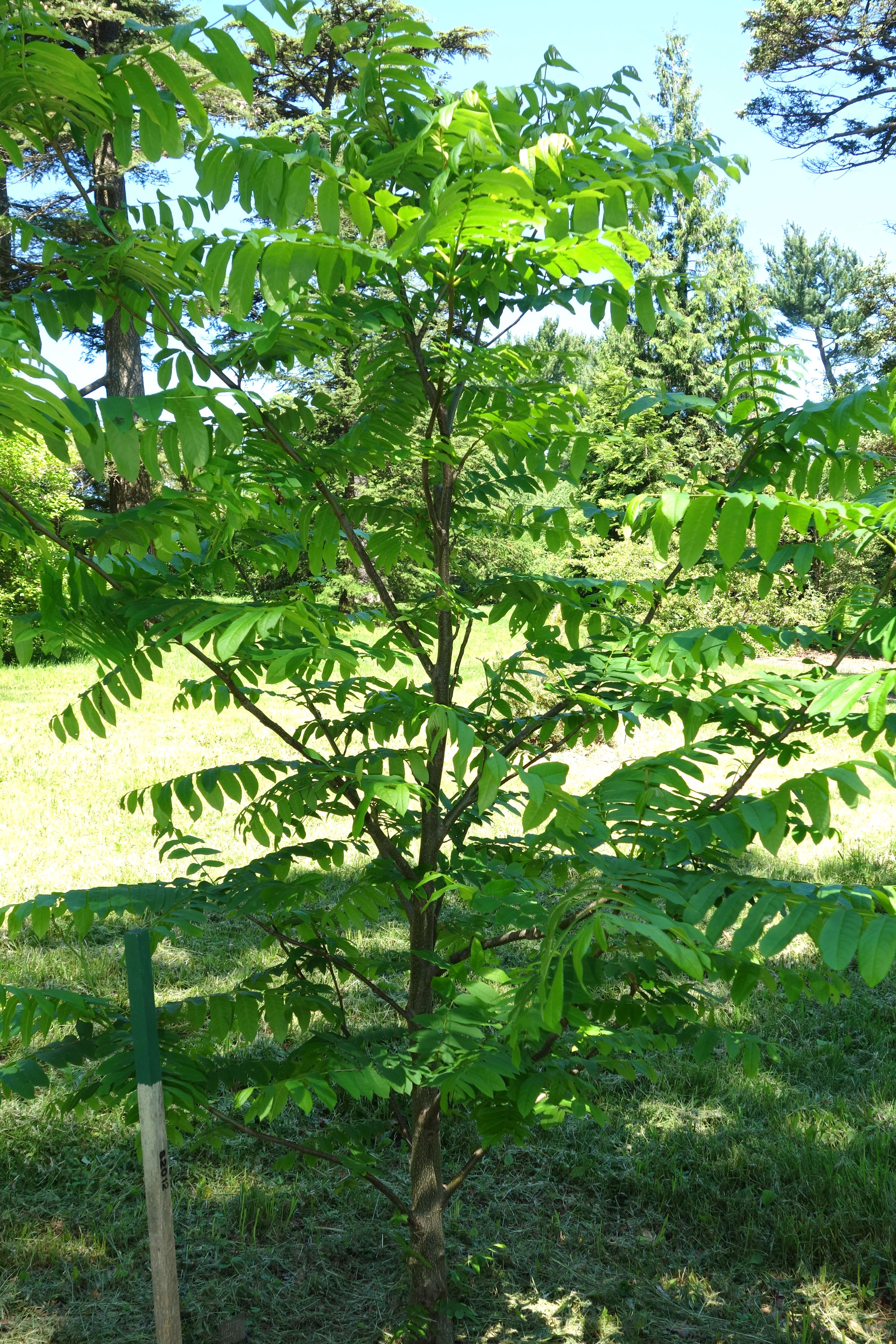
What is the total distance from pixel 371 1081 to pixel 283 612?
0.93 meters

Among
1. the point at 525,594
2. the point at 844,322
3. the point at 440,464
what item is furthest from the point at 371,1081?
the point at 844,322

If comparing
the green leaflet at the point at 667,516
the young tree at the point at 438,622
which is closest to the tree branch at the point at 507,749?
the young tree at the point at 438,622

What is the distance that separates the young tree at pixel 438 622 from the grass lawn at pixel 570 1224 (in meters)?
0.47

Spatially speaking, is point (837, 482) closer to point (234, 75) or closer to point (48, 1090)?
point (234, 75)

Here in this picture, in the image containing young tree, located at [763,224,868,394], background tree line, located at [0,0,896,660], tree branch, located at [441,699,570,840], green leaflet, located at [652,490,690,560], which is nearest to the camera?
green leaflet, located at [652,490,690,560]

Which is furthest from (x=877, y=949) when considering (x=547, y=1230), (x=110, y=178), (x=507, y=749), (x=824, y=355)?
(x=824, y=355)

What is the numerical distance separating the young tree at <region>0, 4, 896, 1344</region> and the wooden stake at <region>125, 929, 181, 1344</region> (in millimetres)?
131

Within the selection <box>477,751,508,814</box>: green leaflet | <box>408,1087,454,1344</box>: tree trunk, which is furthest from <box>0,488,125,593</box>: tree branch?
<box>408,1087,454,1344</box>: tree trunk

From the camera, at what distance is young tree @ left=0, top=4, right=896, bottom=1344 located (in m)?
1.44

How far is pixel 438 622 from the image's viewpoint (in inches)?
88.1

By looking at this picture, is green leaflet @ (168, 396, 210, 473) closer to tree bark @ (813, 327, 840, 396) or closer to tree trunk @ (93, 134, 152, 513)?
tree trunk @ (93, 134, 152, 513)

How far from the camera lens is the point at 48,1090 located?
12.6 ft

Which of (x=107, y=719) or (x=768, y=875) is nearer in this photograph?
(x=107, y=719)

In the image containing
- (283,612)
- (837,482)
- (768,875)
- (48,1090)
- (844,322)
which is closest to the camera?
(283,612)
